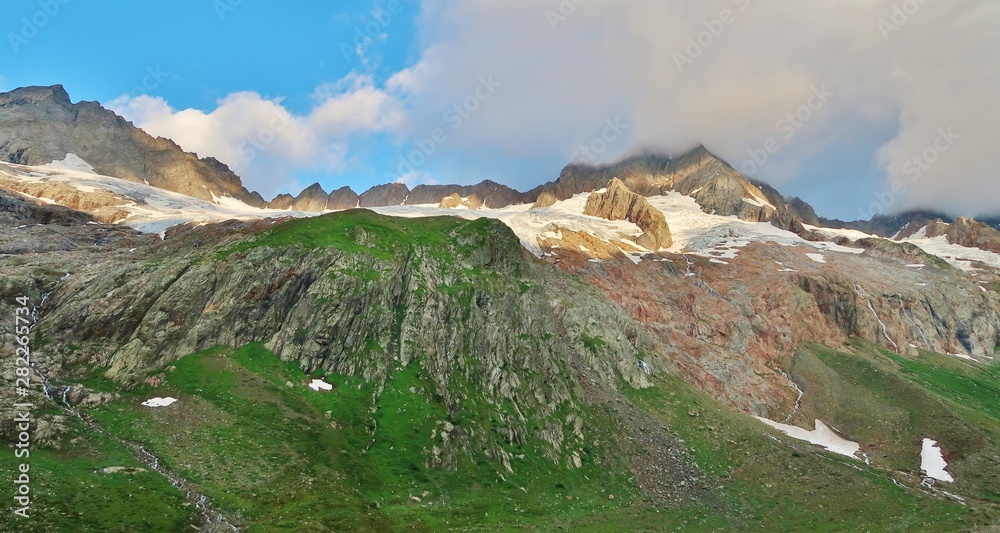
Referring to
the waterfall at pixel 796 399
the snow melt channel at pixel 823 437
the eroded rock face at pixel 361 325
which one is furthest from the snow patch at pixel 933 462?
the eroded rock face at pixel 361 325

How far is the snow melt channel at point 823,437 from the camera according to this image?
274ft

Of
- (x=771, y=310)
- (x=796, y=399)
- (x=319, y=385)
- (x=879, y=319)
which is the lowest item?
(x=319, y=385)

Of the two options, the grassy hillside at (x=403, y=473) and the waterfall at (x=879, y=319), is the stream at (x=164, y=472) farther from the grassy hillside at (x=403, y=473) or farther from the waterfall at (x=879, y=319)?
the waterfall at (x=879, y=319)

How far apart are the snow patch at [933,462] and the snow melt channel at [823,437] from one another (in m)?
8.75

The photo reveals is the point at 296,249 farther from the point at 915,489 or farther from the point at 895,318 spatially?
the point at 895,318

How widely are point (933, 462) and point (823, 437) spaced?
15.4m

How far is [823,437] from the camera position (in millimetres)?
88812

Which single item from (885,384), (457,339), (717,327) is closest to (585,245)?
(717,327)

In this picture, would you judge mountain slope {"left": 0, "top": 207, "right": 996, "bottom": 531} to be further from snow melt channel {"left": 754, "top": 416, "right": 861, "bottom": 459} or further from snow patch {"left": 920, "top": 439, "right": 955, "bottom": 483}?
snow melt channel {"left": 754, "top": 416, "right": 861, "bottom": 459}

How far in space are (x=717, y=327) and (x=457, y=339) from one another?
8131 centimetres

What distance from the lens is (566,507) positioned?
52.3 m

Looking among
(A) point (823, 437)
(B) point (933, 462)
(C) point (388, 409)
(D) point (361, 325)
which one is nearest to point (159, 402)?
(C) point (388, 409)
